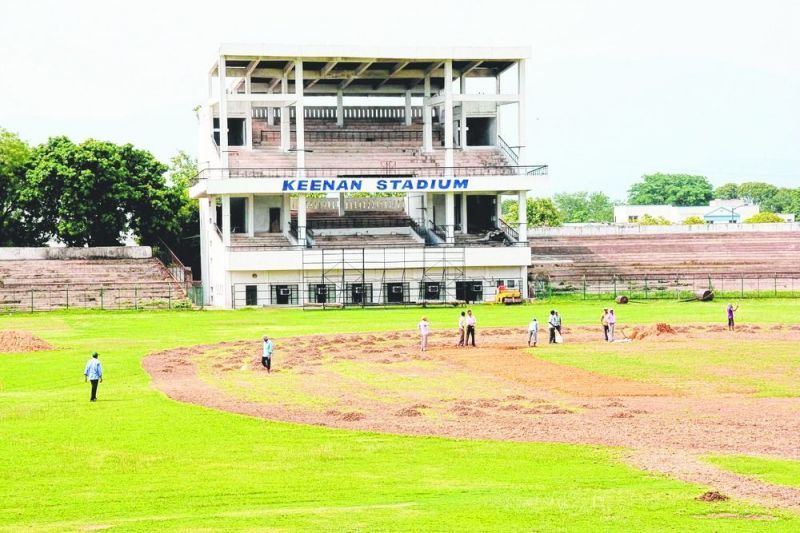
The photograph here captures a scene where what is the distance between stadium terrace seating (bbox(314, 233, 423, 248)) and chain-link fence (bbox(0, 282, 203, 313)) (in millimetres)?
12184

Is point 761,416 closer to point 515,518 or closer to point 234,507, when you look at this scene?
point 515,518

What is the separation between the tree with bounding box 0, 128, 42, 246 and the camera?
12550 cm

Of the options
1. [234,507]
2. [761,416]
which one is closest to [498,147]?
[761,416]

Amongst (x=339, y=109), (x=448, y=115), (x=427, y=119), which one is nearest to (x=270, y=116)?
(x=339, y=109)

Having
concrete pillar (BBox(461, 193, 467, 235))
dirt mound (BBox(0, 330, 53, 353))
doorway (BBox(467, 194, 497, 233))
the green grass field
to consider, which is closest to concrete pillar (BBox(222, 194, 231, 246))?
concrete pillar (BBox(461, 193, 467, 235))

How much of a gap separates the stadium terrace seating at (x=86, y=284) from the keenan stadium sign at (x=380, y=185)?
13.4 meters

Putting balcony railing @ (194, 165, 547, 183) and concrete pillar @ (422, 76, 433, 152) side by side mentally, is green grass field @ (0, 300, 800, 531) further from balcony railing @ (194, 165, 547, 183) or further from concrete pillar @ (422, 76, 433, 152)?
concrete pillar @ (422, 76, 433, 152)

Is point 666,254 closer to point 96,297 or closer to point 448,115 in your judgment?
point 448,115

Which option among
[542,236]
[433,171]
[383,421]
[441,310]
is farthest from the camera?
[542,236]

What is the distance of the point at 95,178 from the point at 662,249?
186ft

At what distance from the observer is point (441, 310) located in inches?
4035

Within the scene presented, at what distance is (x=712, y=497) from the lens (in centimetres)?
2816

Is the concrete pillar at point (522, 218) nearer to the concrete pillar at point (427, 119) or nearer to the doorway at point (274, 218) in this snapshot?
the concrete pillar at point (427, 119)

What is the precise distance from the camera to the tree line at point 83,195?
121 metres
